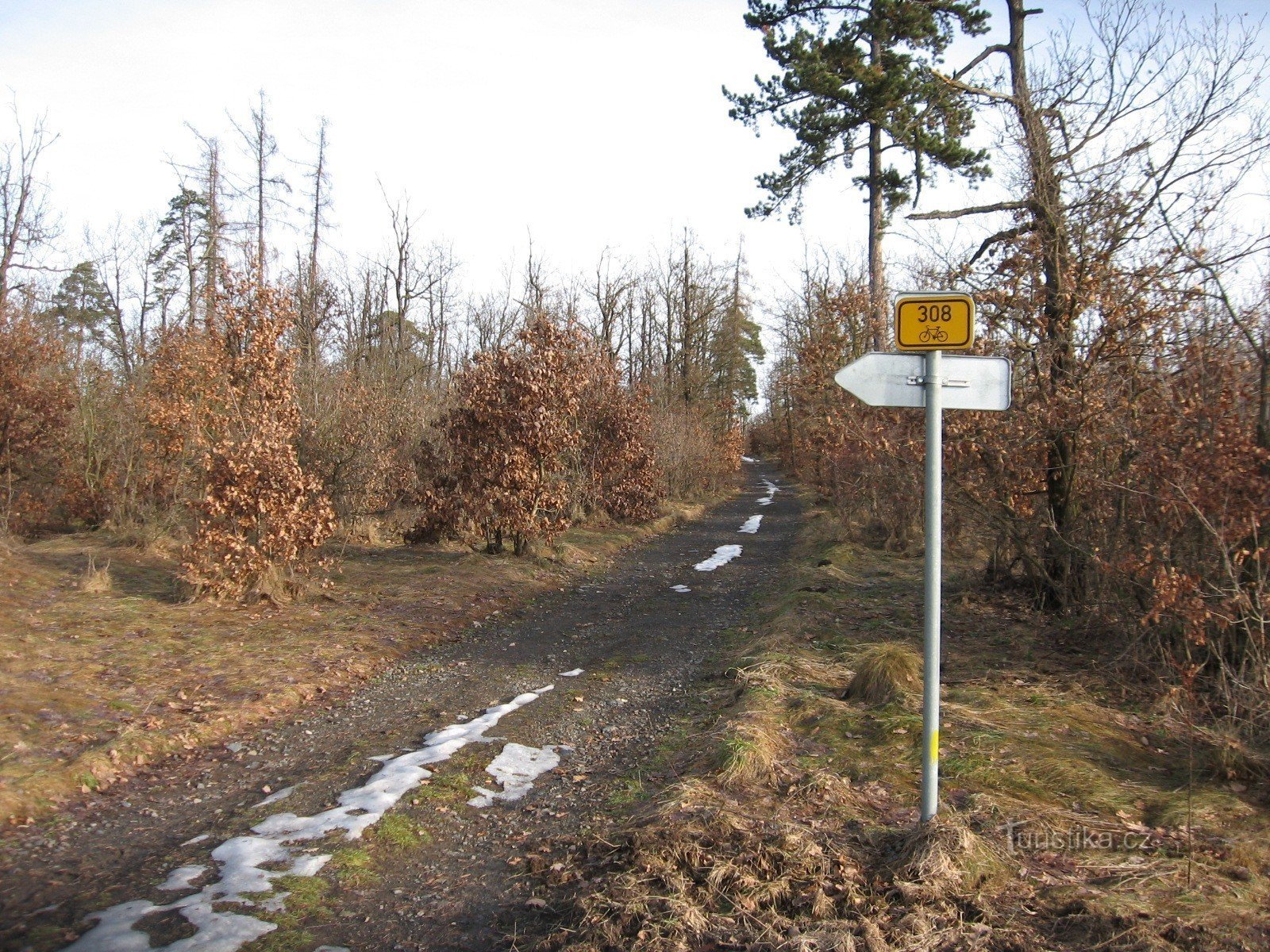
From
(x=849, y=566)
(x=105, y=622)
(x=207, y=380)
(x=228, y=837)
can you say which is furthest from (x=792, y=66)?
(x=228, y=837)

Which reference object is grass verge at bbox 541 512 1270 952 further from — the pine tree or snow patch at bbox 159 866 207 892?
the pine tree

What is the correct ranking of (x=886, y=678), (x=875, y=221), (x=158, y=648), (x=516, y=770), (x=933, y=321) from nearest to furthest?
(x=933, y=321)
(x=516, y=770)
(x=886, y=678)
(x=158, y=648)
(x=875, y=221)

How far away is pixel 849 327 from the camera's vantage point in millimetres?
21750

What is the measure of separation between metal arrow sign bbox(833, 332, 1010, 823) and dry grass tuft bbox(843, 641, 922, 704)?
2587mm

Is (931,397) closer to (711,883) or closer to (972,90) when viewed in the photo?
(711,883)

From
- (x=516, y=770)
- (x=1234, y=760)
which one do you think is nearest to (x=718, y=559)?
(x=516, y=770)

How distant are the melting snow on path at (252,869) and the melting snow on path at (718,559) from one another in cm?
1081

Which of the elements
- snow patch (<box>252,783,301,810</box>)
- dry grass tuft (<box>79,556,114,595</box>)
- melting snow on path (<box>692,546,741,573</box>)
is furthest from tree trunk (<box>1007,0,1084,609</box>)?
dry grass tuft (<box>79,556,114,595</box>)

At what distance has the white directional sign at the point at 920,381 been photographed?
13.5 feet

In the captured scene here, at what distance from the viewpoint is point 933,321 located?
406 centimetres

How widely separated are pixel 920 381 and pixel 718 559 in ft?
46.3

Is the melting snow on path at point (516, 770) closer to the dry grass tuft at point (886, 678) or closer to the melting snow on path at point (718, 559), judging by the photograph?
the dry grass tuft at point (886, 678)

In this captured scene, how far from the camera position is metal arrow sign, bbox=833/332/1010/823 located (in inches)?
160

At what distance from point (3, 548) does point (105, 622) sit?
16.1ft
